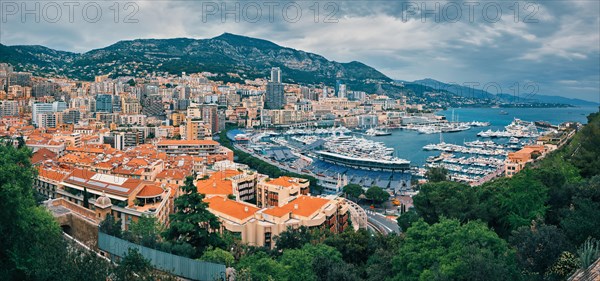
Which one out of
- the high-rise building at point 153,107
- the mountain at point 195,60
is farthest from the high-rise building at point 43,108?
the mountain at point 195,60

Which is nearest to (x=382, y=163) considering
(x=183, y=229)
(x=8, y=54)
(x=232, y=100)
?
(x=183, y=229)

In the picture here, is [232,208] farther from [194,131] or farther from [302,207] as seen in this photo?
[194,131]

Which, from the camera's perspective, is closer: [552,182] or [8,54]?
[552,182]

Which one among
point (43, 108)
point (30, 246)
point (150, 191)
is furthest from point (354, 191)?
point (43, 108)

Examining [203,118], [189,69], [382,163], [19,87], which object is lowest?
[382,163]

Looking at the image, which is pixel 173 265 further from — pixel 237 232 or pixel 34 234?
pixel 237 232

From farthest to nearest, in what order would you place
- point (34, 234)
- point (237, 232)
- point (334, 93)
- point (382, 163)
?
point (334, 93)
point (382, 163)
point (237, 232)
point (34, 234)

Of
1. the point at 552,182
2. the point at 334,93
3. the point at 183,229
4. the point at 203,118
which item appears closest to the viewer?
the point at 183,229

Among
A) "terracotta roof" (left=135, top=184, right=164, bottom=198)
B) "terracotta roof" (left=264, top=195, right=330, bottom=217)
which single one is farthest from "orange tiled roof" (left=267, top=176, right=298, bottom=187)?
"terracotta roof" (left=135, top=184, right=164, bottom=198)

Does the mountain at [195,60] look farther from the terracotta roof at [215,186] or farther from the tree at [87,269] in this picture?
the tree at [87,269]
